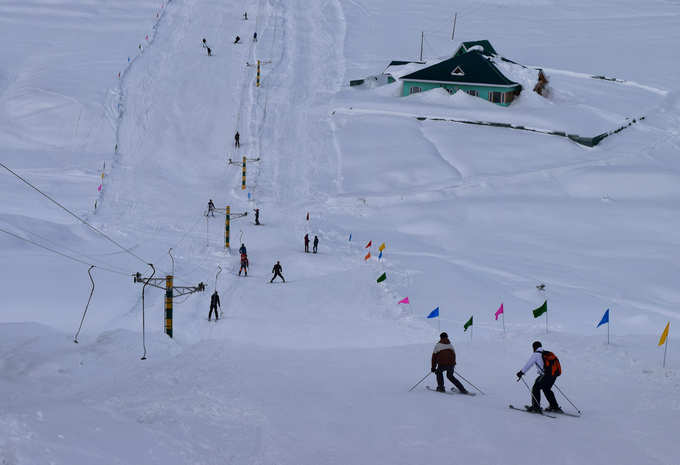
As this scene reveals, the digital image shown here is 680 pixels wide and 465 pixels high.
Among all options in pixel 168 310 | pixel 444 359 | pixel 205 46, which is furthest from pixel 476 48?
pixel 444 359

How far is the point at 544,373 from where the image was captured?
458 inches

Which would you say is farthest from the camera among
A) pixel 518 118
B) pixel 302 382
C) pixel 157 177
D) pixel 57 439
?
pixel 518 118

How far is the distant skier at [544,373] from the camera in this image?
1162 centimetres

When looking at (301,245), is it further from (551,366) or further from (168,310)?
(551,366)

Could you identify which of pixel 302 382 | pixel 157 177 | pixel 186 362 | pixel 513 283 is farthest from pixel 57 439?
pixel 157 177

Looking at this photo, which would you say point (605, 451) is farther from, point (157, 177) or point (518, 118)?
point (518, 118)

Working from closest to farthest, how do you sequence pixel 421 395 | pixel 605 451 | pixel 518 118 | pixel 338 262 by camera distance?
pixel 605 451, pixel 421 395, pixel 338 262, pixel 518 118

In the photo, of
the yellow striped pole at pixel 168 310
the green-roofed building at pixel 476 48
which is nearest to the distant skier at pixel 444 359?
the yellow striped pole at pixel 168 310

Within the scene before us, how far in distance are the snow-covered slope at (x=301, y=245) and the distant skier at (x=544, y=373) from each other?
1.72 ft

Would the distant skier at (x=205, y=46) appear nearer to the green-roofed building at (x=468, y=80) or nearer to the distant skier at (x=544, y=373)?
the green-roofed building at (x=468, y=80)

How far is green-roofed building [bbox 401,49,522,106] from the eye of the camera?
182 ft

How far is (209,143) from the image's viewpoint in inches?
1809

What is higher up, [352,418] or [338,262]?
[352,418]

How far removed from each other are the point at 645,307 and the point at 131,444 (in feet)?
66.0
